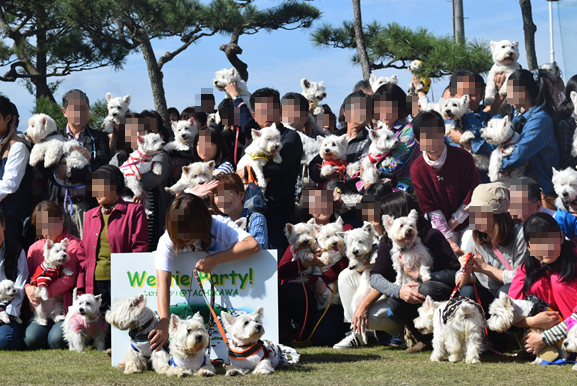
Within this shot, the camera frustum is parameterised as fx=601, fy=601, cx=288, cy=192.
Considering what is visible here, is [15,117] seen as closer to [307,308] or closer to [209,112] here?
[209,112]

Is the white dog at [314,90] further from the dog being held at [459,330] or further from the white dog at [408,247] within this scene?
the dog being held at [459,330]

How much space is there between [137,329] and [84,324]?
1.26 m

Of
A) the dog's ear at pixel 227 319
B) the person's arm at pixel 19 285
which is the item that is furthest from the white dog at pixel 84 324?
the dog's ear at pixel 227 319

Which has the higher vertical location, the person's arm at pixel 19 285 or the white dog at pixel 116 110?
the white dog at pixel 116 110

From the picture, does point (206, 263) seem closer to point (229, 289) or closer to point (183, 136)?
point (229, 289)

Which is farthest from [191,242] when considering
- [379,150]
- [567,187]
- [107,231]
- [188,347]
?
[567,187]

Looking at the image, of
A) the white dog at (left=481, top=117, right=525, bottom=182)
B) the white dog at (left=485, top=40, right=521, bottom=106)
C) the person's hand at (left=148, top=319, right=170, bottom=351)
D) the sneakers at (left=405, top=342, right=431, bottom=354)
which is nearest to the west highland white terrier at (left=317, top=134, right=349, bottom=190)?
the white dog at (left=481, top=117, right=525, bottom=182)

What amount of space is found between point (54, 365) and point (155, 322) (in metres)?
1.02

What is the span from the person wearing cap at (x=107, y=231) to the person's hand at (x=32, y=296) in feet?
1.71

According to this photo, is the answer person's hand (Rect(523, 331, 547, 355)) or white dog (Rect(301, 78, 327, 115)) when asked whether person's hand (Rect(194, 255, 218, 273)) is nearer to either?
person's hand (Rect(523, 331, 547, 355))

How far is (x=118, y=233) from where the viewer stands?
200 inches

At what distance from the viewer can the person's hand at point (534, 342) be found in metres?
4.00

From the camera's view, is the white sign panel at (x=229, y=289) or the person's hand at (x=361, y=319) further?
the person's hand at (x=361, y=319)

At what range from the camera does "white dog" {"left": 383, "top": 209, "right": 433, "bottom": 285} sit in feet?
15.0
